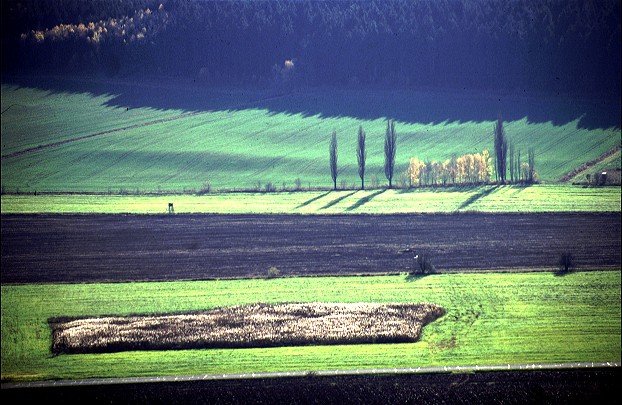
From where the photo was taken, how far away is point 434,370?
33.1 meters

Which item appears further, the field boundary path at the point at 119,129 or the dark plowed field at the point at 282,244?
the field boundary path at the point at 119,129

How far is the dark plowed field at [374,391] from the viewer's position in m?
31.1

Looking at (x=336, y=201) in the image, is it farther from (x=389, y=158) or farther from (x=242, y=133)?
(x=242, y=133)

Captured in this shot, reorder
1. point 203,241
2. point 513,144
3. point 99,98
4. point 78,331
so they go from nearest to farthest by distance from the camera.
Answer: point 78,331 → point 203,241 → point 99,98 → point 513,144

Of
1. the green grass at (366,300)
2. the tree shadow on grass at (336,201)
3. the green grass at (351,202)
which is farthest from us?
the tree shadow on grass at (336,201)

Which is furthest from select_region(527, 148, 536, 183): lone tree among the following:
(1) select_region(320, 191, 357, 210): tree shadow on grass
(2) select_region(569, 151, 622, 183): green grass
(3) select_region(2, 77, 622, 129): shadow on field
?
(1) select_region(320, 191, 357, 210): tree shadow on grass

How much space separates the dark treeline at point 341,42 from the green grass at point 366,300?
17.7m

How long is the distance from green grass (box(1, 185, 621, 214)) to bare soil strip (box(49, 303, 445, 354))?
1815cm

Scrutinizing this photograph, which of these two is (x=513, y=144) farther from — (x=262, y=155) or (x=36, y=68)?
(x=36, y=68)

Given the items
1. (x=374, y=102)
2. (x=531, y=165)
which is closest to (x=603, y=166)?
(x=531, y=165)

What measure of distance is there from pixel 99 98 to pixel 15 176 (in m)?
11.3

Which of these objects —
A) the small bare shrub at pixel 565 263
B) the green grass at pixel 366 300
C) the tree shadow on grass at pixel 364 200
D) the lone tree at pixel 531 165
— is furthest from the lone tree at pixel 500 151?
the green grass at pixel 366 300

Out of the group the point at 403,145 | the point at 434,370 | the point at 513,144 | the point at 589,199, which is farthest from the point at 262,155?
the point at 434,370

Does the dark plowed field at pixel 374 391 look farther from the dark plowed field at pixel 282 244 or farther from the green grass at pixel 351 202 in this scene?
the green grass at pixel 351 202
